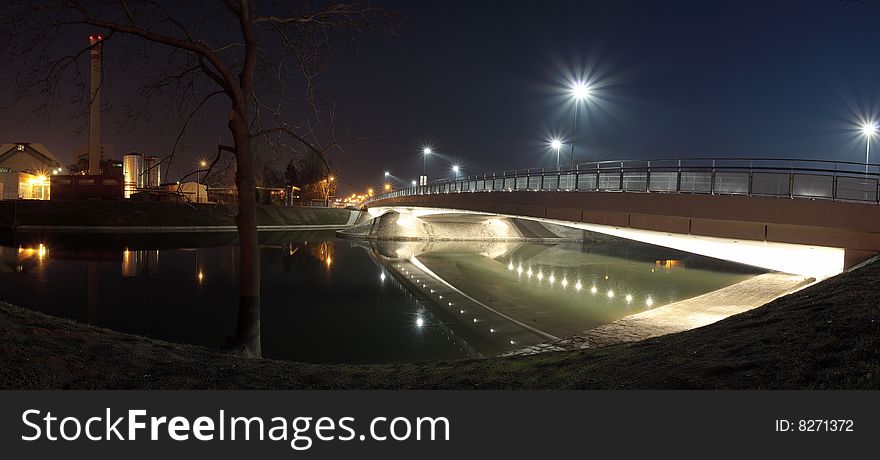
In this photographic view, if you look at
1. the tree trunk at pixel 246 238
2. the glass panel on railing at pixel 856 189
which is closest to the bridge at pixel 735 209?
the glass panel on railing at pixel 856 189

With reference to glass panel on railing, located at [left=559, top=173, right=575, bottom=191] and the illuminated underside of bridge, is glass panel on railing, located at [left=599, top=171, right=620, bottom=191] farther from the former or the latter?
glass panel on railing, located at [left=559, top=173, right=575, bottom=191]

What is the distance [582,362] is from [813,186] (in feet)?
41.1

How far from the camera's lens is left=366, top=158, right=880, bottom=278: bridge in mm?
15039

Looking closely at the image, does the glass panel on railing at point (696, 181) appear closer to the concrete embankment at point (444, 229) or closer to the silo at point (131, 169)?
the concrete embankment at point (444, 229)

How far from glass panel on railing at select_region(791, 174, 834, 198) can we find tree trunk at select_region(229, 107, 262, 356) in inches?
650

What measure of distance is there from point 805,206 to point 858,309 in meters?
10.1

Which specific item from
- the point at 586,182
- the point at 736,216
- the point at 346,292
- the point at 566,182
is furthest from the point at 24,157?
the point at 736,216

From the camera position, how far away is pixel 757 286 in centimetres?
2511

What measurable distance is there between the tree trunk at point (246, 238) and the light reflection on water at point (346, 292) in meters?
0.25

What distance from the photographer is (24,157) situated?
250 feet

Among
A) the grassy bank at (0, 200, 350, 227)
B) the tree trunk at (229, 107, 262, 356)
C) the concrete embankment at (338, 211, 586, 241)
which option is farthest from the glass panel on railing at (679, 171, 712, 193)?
the concrete embankment at (338, 211, 586, 241)

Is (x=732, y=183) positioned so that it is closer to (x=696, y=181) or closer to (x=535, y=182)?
(x=696, y=181)

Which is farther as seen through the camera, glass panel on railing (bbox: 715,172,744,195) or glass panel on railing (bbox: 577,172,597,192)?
glass panel on railing (bbox: 577,172,597,192)

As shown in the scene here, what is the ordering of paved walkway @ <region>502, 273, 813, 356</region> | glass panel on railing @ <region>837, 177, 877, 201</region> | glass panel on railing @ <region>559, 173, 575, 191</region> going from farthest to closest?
glass panel on railing @ <region>559, 173, 575, 191</region>
paved walkway @ <region>502, 273, 813, 356</region>
glass panel on railing @ <region>837, 177, 877, 201</region>
